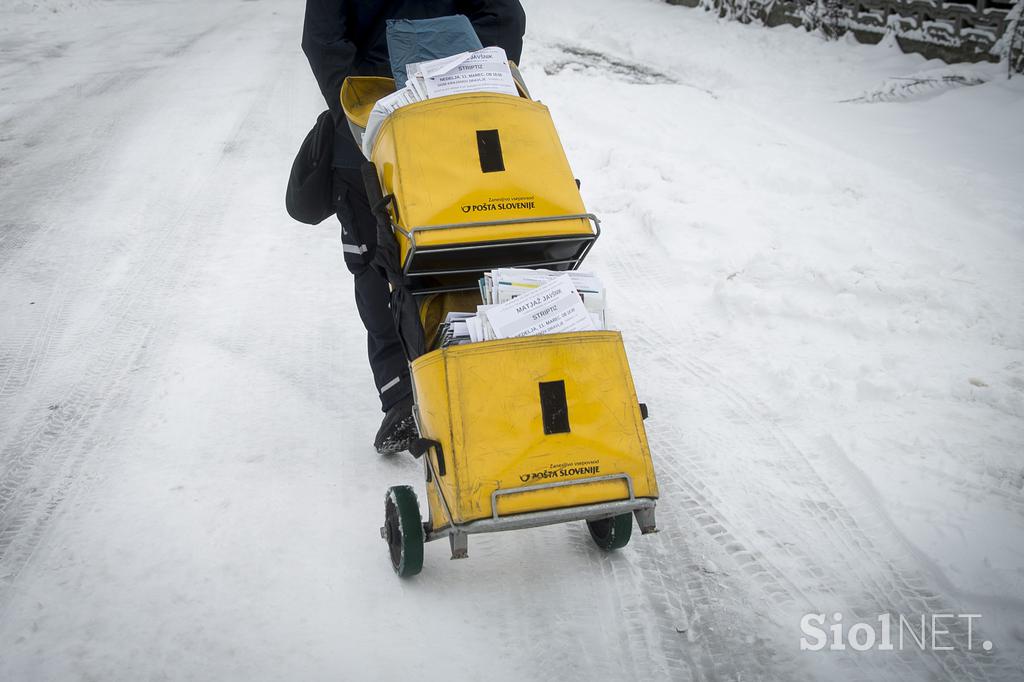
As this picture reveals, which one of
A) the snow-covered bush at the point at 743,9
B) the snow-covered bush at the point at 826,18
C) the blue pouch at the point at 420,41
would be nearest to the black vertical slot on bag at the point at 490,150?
the blue pouch at the point at 420,41

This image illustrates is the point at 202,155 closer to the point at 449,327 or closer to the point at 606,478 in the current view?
the point at 449,327

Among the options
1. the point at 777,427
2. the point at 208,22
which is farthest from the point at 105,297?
the point at 208,22

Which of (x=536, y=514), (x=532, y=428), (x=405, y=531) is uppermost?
(x=532, y=428)

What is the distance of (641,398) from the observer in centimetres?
416

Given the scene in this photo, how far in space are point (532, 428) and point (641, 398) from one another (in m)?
1.67

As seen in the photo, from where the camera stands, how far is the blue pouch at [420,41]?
3.16 metres

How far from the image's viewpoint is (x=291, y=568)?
2.99 meters

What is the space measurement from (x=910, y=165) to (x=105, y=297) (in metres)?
6.51

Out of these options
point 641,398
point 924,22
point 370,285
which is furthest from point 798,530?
point 924,22

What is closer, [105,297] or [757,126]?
[105,297]

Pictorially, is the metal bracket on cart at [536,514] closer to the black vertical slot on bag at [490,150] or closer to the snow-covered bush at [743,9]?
the black vertical slot on bag at [490,150]

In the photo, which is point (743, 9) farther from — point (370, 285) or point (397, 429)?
point (397, 429)

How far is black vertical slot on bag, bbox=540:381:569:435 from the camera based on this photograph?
8.60 feet

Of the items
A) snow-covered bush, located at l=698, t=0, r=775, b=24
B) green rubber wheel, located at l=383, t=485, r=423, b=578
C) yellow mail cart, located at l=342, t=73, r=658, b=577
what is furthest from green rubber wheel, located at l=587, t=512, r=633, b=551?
snow-covered bush, located at l=698, t=0, r=775, b=24
